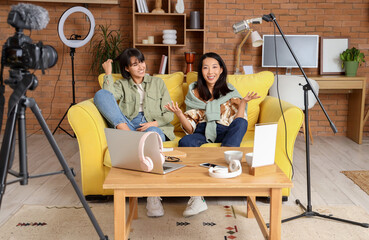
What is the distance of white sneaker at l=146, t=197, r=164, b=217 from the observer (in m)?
2.43

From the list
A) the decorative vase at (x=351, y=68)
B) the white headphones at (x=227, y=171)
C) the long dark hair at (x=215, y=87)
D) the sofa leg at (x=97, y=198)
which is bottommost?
the sofa leg at (x=97, y=198)

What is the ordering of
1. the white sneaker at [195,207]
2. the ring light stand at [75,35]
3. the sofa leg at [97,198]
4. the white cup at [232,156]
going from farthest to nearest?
the ring light stand at [75,35], the sofa leg at [97,198], the white sneaker at [195,207], the white cup at [232,156]

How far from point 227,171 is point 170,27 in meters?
3.47

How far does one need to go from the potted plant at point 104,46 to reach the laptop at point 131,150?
2.87m

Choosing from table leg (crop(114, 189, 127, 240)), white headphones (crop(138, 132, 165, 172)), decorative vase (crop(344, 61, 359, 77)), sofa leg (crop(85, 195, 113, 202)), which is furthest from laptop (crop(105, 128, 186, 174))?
decorative vase (crop(344, 61, 359, 77))

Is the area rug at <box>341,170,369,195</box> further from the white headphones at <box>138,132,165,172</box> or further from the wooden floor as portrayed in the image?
the white headphones at <box>138,132,165,172</box>

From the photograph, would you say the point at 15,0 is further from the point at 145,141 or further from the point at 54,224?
the point at 145,141

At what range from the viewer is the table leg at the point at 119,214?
174 centimetres

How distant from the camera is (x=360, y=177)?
3275mm

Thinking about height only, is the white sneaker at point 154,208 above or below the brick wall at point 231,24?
below

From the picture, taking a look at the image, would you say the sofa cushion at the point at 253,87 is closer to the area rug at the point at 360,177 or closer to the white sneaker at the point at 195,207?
the area rug at the point at 360,177

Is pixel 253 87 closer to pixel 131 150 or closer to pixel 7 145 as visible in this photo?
pixel 131 150

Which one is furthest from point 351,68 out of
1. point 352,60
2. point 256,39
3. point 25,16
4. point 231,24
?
point 25,16

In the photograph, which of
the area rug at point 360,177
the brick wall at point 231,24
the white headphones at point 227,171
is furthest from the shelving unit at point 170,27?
the white headphones at point 227,171
